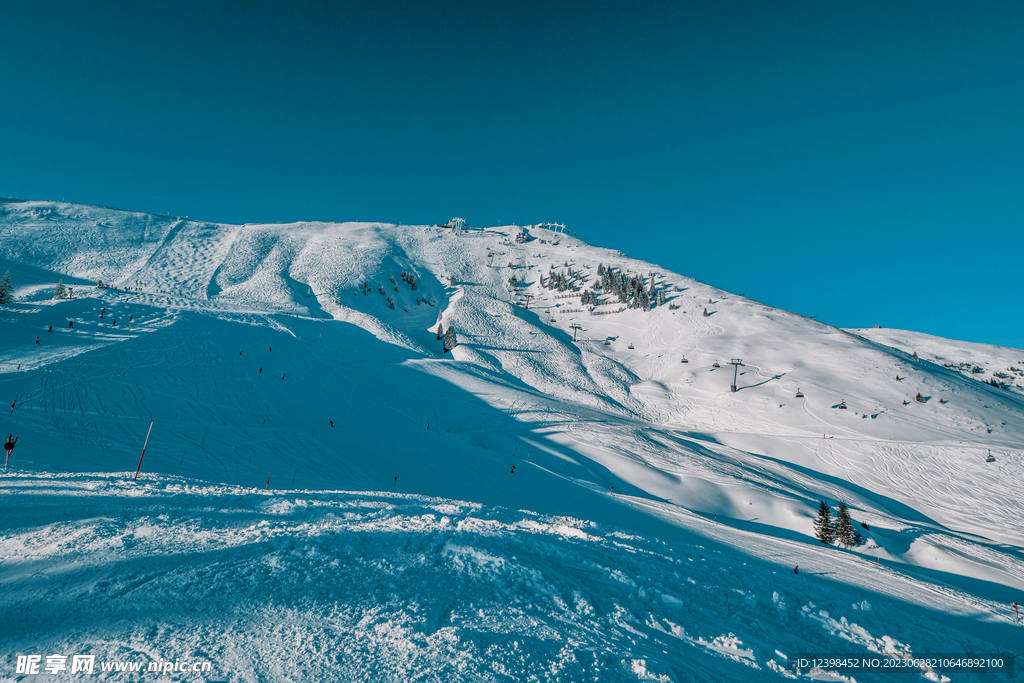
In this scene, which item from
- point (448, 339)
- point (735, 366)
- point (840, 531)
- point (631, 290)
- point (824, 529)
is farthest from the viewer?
point (631, 290)

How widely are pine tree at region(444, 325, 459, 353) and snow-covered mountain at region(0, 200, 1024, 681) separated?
4.23 ft

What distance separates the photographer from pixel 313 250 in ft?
252

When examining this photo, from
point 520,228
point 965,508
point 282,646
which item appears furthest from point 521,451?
point 520,228

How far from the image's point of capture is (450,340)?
50.6 m

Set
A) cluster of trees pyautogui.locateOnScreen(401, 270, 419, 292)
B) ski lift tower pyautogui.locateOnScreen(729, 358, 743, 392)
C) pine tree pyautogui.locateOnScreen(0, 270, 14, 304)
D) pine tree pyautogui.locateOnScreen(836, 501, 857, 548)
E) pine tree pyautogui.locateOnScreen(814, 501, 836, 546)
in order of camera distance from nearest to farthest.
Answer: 1. pine tree pyautogui.locateOnScreen(836, 501, 857, 548)
2. pine tree pyautogui.locateOnScreen(814, 501, 836, 546)
3. pine tree pyautogui.locateOnScreen(0, 270, 14, 304)
4. ski lift tower pyautogui.locateOnScreen(729, 358, 743, 392)
5. cluster of trees pyautogui.locateOnScreen(401, 270, 419, 292)

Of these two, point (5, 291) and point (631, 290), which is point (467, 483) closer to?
point (5, 291)

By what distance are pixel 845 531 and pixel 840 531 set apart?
0.19 meters

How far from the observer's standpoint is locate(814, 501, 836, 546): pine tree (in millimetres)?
18812

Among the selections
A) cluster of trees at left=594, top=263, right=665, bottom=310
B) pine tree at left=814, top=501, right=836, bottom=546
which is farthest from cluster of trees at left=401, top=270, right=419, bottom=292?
pine tree at left=814, top=501, right=836, bottom=546

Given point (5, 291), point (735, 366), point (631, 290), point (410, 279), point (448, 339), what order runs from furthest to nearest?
point (410, 279) < point (631, 290) < point (448, 339) < point (735, 366) < point (5, 291)

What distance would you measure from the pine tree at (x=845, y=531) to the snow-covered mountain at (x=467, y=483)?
1.70 ft

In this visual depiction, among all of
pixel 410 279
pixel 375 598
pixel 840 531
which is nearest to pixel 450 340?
pixel 410 279

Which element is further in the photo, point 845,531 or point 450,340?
point 450,340

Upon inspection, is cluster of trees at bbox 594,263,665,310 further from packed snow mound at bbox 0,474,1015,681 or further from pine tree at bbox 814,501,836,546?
packed snow mound at bbox 0,474,1015,681
